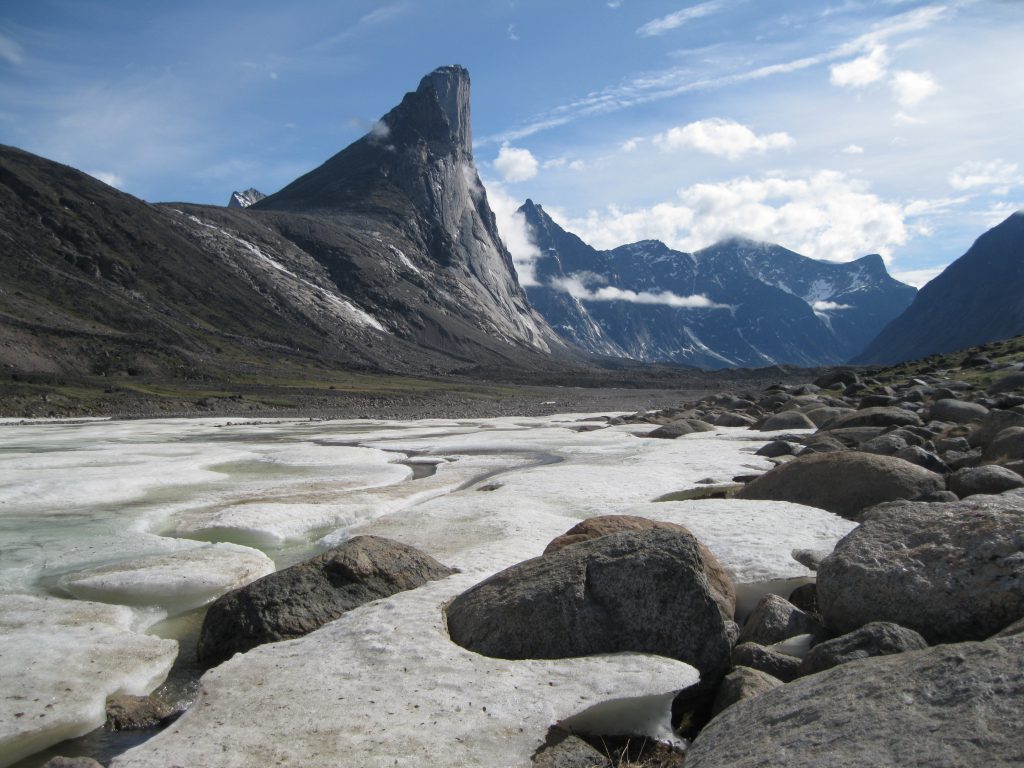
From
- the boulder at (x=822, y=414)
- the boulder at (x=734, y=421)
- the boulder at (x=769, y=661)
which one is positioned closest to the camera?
the boulder at (x=769, y=661)

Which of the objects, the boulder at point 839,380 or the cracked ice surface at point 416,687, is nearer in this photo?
the cracked ice surface at point 416,687

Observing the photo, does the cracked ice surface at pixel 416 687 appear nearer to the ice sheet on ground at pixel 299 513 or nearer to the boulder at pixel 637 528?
the boulder at pixel 637 528

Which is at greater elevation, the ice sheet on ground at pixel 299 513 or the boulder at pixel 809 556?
the boulder at pixel 809 556

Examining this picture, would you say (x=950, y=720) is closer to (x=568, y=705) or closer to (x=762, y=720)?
(x=762, y=720)

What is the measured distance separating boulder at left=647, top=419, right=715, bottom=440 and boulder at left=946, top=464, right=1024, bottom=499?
28.9m

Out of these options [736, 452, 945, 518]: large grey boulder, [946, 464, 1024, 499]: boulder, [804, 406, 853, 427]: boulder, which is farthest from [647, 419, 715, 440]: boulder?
[946, 464, 1024, 499]: boulder

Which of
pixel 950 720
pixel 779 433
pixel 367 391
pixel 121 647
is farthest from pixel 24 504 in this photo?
pixel 367 391

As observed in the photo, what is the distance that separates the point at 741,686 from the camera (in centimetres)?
820

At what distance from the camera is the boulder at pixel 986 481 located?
16.4 metres

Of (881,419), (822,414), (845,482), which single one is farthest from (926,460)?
(822,414)

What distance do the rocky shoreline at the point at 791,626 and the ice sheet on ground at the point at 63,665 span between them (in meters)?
1.27

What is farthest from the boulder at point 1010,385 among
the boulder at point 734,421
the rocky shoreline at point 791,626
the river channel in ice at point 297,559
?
the rocky shoreline at point 791,626

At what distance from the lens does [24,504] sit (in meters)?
24.4

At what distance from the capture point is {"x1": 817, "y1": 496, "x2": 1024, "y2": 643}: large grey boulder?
9.02 meters
